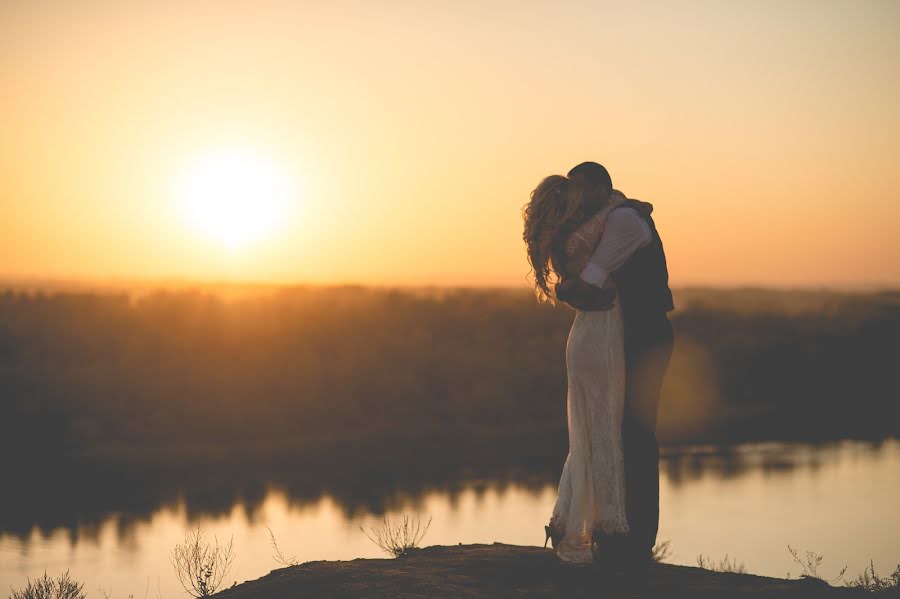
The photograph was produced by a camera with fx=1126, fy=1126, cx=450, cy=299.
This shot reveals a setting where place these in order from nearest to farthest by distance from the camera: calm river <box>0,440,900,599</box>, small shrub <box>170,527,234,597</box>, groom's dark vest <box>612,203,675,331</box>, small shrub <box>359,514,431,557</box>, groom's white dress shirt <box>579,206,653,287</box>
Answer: groom's white dress shirt <box>579,206,653,287</box> → groom's dark vest <box>612,203,675,331</box> → small shrub <box>170,527,234,597</box> → small shrub <box>359,514,431,557</box> → calm river <box>0,440,900,599</box>

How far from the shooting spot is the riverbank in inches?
210

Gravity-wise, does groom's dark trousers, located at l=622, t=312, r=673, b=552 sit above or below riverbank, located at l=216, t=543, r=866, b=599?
above

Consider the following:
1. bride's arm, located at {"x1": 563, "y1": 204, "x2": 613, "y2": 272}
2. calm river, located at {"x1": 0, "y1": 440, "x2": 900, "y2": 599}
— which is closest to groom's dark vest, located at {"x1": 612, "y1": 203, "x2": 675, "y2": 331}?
bride's arm, located at {"x1": 563, "y1": 204, "x2": 613, "y2": 272}

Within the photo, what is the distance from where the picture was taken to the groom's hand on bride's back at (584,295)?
5.30 m

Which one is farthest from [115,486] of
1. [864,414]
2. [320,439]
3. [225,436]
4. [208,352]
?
[864,414]

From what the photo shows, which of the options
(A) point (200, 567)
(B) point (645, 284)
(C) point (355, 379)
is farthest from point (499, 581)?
(C) point (355, 379)

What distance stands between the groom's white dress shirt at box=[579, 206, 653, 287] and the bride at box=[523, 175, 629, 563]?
5cm

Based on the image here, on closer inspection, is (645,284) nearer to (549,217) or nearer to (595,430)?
(549,217)

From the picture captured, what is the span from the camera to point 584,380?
5523mm

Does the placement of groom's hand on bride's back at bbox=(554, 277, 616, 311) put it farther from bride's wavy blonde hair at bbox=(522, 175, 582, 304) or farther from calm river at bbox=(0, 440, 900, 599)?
calm river at bbox=(0, 440, 900, 599)

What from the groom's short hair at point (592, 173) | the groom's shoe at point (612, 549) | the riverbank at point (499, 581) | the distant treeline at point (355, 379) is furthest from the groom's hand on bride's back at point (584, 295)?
the distant treeline at point (355, 379)

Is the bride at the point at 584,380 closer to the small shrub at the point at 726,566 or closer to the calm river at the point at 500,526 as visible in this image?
the small shrub at the point at 726,566

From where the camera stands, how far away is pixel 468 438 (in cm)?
2719

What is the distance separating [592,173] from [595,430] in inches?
49.4
